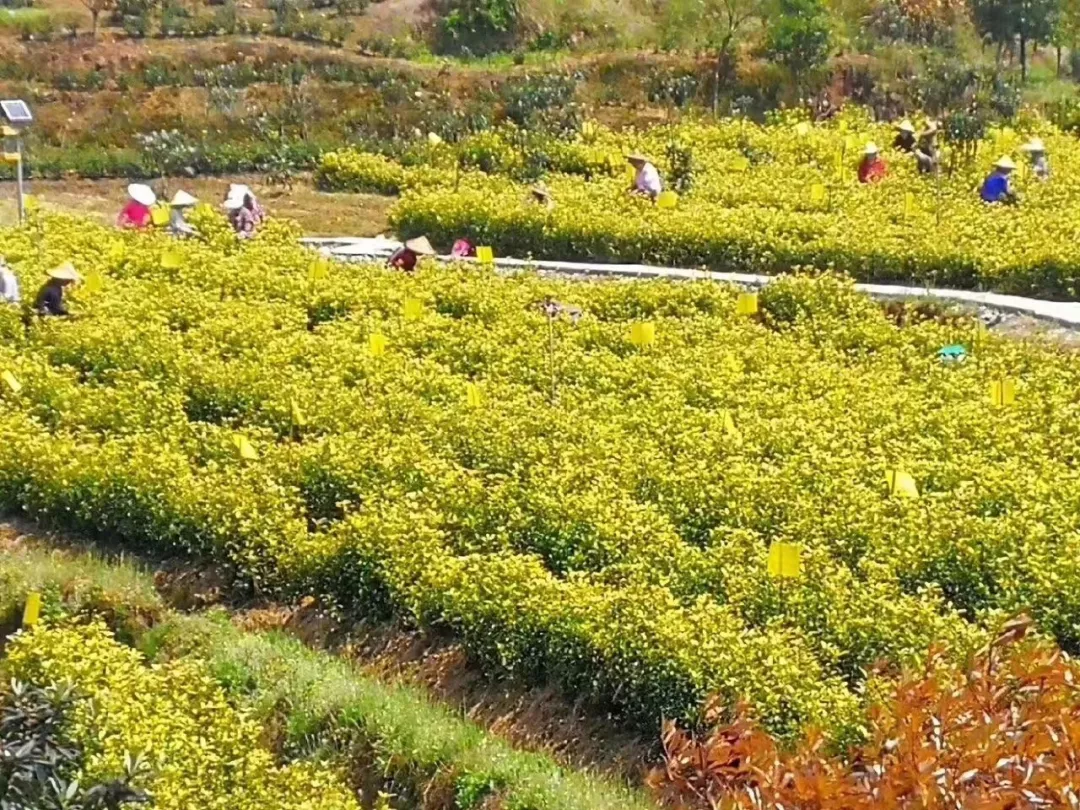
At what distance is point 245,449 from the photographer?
8.54 metres

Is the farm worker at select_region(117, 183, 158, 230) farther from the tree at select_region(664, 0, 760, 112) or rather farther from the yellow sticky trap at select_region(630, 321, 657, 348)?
the tree at select_region(664, 0, 760, 112)

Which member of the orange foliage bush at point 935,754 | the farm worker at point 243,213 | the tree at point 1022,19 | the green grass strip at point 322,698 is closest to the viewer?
the orange foliage bush at point 935,754

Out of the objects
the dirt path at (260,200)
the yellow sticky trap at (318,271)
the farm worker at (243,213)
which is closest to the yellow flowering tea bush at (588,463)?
the yellow sticky trap at (318,271)

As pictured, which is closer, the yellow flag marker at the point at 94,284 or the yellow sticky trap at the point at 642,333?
the yellow sticky trap at the point at 642,333

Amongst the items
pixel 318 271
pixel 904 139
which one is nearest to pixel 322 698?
pixel 318 271

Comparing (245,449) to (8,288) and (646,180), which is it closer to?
(8,288)

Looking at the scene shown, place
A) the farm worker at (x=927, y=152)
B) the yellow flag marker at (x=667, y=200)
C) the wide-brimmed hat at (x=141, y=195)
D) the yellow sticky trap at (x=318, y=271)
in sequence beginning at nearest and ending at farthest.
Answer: the yellow sticky trap at (x=318, y=271)
the wide-brimmed hat at (x=141, y=195)
the yellow flag marker at (x=667, y=200)
the farm worker at (x=927, y=152)

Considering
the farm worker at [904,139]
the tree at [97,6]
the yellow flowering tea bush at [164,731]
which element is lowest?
the yellow flowering tea bush at [164,731]

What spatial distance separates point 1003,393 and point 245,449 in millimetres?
4306

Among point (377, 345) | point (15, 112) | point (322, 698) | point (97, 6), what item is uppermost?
point (97, 6)

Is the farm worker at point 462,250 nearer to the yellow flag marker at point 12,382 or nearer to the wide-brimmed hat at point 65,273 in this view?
the wide-brimmed hat at point 65,273

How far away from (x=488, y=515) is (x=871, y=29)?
53.8 feet

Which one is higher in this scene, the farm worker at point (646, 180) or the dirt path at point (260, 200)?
the farm worker at point (646, 180)

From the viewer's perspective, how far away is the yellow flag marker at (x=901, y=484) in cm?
767
